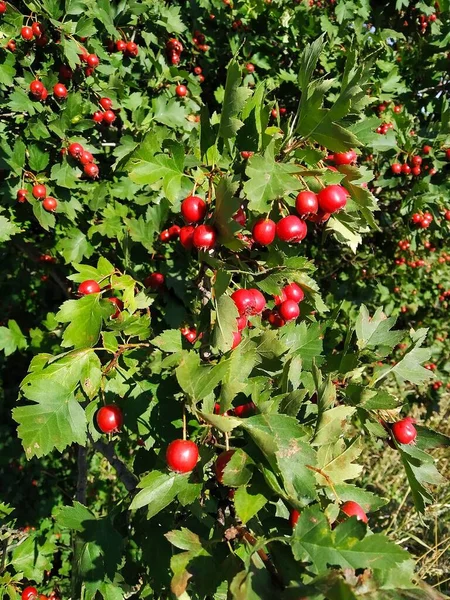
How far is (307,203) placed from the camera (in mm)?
1310

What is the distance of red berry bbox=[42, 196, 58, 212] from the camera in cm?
236

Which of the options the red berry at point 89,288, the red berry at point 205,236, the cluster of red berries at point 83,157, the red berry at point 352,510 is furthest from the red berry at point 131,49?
the red berry at point 352,510

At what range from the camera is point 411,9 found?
12.5 feet

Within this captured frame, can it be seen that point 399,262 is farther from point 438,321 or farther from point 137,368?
point 137,368

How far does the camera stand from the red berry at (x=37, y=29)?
2.33 m

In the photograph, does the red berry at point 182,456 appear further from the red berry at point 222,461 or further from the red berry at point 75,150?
the red berry at point 75,150

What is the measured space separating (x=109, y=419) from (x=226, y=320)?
19.5 inches

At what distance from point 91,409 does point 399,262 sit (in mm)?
3568

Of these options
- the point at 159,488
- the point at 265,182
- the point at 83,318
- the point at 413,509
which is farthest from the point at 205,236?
the point at 413,509

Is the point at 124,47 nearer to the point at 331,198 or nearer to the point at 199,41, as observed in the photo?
the point at 199,41

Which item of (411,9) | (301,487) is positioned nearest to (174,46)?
(411,9)

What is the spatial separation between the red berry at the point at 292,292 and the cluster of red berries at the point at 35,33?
1805 mm

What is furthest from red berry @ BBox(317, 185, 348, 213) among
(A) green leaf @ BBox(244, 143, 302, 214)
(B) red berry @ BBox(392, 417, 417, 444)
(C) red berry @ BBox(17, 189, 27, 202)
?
(C) red berry @ BBox(17, 189, 27, 202)

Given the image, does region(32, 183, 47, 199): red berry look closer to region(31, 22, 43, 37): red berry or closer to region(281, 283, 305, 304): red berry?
region(31, 22, 43, 37): red berry
